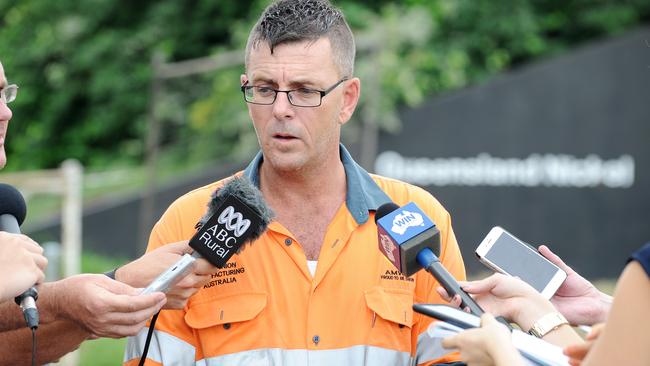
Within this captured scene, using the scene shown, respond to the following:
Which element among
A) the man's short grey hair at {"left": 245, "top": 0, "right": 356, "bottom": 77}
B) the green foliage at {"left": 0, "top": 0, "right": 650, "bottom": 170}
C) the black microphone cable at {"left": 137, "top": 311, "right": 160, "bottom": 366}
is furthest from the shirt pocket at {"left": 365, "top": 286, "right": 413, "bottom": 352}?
the green foliage at {"left": 0, "top": 0, "right": 650, "bottom": 170}

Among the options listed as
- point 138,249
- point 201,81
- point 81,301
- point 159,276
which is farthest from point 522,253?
point 201,81

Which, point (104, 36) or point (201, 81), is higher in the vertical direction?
point (104, 36)

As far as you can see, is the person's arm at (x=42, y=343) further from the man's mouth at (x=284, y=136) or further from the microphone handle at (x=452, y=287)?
the microphone handle at (x=452, y=287)

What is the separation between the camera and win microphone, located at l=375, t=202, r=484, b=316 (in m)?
3.32

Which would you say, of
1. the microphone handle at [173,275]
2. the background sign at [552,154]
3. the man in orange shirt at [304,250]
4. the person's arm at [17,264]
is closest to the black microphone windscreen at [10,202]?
the person's arm at [17,264]

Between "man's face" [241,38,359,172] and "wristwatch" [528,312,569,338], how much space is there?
1154 mm

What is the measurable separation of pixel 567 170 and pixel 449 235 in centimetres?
1046

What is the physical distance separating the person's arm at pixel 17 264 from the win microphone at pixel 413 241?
1.05 meters

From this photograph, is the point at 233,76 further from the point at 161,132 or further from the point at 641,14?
the point at 641,14

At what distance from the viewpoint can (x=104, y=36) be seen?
1622cm

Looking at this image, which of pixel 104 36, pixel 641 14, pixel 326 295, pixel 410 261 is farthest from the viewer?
pixel 641 14

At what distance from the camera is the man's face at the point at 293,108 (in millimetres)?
3980

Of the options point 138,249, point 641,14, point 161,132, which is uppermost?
point 641,14

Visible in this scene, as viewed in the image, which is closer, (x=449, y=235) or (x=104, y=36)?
(x=449, y=235)
